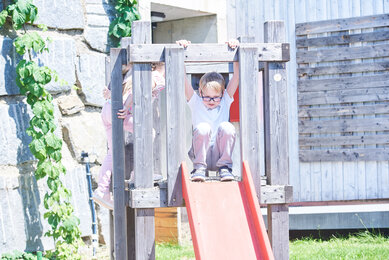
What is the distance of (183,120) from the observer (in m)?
4.15

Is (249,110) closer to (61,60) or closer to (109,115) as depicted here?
(109,115)

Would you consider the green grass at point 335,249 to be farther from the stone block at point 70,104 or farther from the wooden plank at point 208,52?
the wooden plank at point 208,52

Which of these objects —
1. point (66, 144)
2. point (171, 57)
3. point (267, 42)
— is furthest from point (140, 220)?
point (66, 144)

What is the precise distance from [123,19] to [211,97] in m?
2.32

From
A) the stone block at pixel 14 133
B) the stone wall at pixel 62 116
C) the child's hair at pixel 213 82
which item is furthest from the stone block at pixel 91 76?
the child's hair at pixel 213 82

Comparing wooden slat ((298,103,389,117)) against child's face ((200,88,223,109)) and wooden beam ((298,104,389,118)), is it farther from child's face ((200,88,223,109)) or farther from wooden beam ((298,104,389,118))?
child's face ((200,88,223,109))

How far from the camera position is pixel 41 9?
19.8 feet

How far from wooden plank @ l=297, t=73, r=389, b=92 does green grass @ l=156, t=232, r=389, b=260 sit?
183cm

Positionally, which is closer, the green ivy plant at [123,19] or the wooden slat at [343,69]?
the green ivy plant at [123,19]

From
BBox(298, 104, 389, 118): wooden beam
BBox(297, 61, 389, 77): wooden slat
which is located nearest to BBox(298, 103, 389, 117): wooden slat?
BBox(298, 104, 389, 118): wooden beam

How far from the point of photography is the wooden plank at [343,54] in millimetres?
8008

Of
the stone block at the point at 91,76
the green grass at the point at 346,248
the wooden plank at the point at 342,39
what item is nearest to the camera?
the green grass at the point at 346,248

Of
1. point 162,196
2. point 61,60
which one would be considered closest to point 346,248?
point 162,196

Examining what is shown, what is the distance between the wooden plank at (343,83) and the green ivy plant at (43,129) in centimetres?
357
